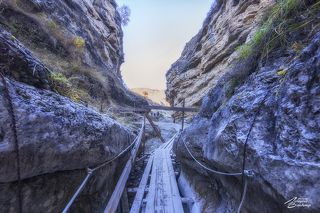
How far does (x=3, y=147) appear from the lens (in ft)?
5.58

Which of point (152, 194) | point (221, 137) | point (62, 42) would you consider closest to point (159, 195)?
point (152, 194)

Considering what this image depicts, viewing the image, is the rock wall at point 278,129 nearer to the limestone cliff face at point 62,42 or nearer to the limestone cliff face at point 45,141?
the limestone cliff face at point 45,141

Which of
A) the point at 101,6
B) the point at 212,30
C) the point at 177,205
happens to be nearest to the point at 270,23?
the point at 177,205

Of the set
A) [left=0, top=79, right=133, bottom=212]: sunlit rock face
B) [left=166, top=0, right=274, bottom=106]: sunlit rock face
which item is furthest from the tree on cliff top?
[left=0, top=79, right=133, bottom=212]: sunlit rock face

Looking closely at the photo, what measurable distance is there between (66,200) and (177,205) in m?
2.63

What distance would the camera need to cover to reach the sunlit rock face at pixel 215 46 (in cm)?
1647

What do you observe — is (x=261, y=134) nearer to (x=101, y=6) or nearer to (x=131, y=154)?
(x=131, y=154)

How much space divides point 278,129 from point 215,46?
63.3ft

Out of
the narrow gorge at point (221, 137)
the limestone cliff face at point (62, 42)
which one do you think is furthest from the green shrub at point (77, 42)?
the narrow gorge at point (221, 137)

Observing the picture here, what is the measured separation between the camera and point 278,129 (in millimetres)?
2211
